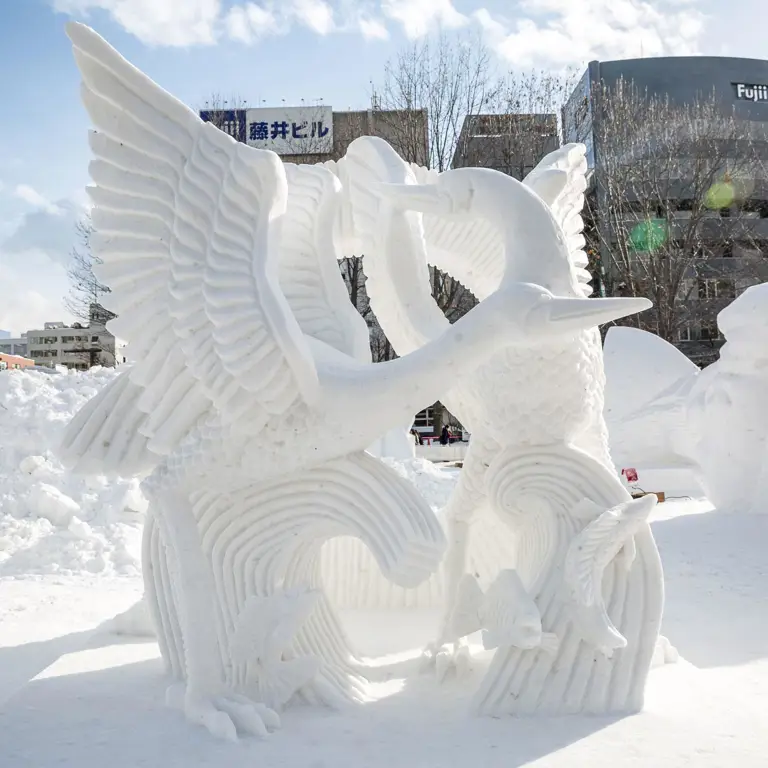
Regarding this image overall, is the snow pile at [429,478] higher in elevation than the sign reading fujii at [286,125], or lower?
lower

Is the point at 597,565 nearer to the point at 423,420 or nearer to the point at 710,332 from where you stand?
the point at 710,332

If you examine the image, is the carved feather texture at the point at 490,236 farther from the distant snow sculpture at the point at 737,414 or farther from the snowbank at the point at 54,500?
the distant snow sculpture at the point at 737,414

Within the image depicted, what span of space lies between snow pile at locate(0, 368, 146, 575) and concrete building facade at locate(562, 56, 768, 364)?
31.2 ft

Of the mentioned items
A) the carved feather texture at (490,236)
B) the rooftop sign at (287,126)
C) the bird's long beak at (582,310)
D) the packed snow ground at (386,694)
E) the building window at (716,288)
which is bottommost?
the packed snow ground at (386,694)

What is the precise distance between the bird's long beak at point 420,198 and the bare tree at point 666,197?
11114 millimetres

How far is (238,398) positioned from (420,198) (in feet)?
3.30

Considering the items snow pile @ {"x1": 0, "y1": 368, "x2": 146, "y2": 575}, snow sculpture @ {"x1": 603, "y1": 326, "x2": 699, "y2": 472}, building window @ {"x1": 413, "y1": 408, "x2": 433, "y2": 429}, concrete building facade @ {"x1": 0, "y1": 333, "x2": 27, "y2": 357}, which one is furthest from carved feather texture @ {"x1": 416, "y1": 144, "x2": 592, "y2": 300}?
concrete building facade @ {"x1": 0, "y1": 333, "x2": 27, "y2": 357}

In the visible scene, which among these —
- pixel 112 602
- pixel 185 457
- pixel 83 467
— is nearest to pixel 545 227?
pixel 185 457

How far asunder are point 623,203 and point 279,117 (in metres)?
9.64

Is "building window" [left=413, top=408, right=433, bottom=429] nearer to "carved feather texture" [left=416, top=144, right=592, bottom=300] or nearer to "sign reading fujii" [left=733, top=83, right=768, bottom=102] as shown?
"sign reading fujii" [left=733, top=83, right=768, bottom=102]

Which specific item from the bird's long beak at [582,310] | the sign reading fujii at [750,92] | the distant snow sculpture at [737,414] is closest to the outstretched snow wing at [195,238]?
the bird's long beak at [582,310]

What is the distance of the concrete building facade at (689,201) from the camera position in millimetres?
13594

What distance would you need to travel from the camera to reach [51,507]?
260 inches

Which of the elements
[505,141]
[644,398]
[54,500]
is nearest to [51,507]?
[54,500]
